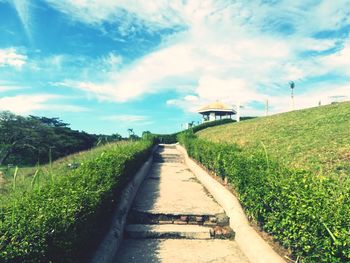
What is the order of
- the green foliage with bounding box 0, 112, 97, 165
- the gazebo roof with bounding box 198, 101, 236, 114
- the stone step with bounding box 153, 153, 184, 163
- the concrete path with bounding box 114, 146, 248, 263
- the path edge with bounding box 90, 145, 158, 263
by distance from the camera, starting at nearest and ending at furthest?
the path edge with bounding box 90, 145, 158, 263
the concrete path with bounding box 114, 146, 248, 263
the stone step with bounding box 153, 153, 184, 163
the green foliage with bounding box 0, 112, 97, 165
the gazebo roof with bounding box 198, 101, 236, 114

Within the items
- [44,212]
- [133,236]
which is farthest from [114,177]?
[44,212]

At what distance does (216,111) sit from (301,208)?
53.3m

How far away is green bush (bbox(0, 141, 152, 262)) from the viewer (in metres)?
3.32

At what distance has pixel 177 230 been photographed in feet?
24.5

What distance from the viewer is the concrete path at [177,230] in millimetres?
6371

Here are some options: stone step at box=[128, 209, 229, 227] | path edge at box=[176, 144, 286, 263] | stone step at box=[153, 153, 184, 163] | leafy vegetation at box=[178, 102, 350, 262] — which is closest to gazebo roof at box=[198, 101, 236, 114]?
stone step at box=[153, 153, 184, 163]

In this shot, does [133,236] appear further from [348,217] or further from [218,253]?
[348,217]

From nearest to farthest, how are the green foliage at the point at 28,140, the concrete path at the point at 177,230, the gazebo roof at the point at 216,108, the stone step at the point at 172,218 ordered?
the concrete path at the point at 177,230 < the stone step at the point at 172,218 < the green foliage at the point at 28,140 < the gazebo roof at the point at 216,108

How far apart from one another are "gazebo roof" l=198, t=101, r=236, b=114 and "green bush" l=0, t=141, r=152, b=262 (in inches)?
1995

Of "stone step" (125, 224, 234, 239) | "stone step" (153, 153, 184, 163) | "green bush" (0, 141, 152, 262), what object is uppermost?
"stone step" (153, 153, 184, 163)

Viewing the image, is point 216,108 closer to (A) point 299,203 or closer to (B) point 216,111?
(B) point 216,111

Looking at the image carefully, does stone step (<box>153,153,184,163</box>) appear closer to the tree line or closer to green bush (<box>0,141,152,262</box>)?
green bush (<box>0,141,152,262</box>)

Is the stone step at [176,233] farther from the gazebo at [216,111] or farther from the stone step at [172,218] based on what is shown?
the gazebo at [216,111]

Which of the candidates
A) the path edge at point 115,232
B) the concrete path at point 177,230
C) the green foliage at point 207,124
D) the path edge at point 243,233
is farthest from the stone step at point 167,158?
the green foliage at point 207,124
